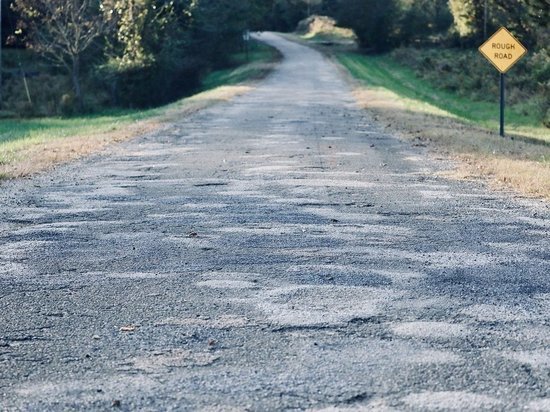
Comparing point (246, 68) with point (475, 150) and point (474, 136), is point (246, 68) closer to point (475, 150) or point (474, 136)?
point (474, 136)

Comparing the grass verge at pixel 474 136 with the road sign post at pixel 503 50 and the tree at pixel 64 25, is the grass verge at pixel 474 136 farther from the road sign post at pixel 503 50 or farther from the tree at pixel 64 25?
the tree at pixel 64 25

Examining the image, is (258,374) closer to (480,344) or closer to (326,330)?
(326,330)

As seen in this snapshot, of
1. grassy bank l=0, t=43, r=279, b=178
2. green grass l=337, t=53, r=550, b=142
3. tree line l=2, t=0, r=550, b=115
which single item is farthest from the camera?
tree line l=2, t=0, r=550, b=115

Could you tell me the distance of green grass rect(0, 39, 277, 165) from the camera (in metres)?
20.4

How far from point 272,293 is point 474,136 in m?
13.4

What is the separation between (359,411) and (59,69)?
48856 millimetres

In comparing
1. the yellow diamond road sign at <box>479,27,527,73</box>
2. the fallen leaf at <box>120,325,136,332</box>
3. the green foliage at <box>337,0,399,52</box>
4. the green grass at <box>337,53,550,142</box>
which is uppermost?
the fallen leaf at <box>120,325,136,332</box>

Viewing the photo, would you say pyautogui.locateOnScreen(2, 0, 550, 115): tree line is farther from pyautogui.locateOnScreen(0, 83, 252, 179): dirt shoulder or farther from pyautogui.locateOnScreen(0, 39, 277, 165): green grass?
pyautogui.locateOnScreen(0, 83, 252, 179): dirt shoulder

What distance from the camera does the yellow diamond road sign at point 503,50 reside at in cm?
2039

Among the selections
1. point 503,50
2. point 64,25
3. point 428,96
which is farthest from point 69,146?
point 64,25

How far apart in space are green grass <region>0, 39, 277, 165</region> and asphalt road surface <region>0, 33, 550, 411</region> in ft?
19.2

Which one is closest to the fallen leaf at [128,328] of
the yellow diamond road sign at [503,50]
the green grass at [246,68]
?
the yellow diamond road sign at [503,50]

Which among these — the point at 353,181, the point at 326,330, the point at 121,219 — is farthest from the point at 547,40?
the point at 326,330

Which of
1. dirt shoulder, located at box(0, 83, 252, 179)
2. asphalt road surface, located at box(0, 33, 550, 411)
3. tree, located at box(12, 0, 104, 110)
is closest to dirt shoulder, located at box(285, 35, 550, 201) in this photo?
asphalt road surface, located at box(0, 33, 550, 411)
